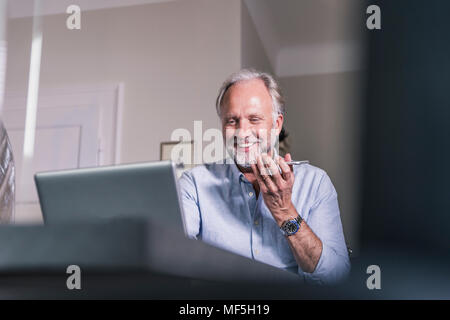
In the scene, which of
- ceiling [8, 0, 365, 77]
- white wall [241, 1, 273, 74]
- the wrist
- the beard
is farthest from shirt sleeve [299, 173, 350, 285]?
ceiling [8, 0, 365, 77]

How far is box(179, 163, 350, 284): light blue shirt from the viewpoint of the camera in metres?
1.29

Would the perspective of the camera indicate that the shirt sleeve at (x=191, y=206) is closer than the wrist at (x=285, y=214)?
No

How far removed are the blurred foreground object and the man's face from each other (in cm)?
73

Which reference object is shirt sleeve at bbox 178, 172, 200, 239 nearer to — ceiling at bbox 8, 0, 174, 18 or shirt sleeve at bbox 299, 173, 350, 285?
shirt sleeve at bbox 299, 173, 350, 285

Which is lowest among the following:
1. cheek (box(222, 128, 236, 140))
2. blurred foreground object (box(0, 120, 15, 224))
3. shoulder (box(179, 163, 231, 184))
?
blurred foreground object (box(0, 120, 15, 224))

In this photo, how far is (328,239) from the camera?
1.27 m

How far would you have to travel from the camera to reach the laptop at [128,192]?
669 millimetres

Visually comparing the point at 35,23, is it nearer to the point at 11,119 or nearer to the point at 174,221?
the point at 11,119

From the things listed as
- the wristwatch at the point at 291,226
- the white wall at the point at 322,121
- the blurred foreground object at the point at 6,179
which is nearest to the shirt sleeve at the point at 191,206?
the wristwatch at the point at 291,226

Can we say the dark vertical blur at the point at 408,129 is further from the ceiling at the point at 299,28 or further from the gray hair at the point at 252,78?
the ceiling at the point at 299,28

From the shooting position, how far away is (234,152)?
1.64 metres

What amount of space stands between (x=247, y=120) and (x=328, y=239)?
1.74ft

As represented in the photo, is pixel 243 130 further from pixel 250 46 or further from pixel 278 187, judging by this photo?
pixel 250 46
